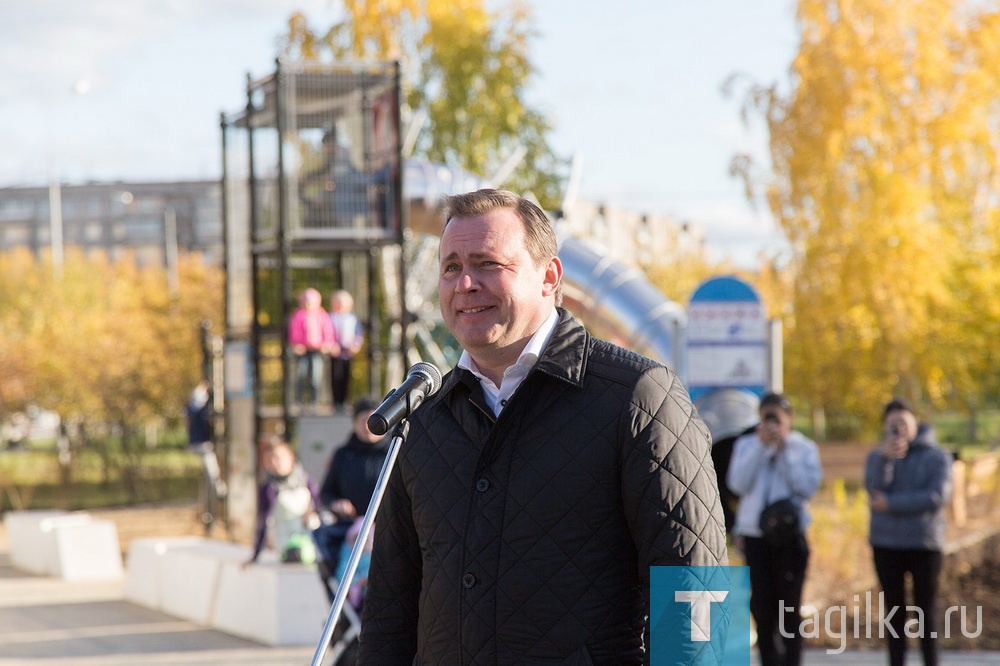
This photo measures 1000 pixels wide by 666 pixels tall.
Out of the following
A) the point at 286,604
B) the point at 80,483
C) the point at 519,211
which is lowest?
the point at 80,483

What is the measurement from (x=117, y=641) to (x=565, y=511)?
34.2 feet

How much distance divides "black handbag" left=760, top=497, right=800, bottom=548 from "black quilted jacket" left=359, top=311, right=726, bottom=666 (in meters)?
5.42

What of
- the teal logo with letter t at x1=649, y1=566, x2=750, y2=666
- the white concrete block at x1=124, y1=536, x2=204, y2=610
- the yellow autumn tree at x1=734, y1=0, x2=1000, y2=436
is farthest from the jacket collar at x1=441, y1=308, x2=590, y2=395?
the yellow autumn tree at x1=734, y1=0, x2=1000, y2=436

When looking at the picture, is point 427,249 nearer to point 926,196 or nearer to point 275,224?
point 275,224

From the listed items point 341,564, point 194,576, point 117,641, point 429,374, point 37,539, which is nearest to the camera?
point 429,374

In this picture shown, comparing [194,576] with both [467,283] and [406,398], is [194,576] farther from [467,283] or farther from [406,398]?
[467,283]

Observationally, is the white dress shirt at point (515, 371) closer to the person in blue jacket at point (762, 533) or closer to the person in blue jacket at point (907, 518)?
the person in blue jacket at point (762, 533)

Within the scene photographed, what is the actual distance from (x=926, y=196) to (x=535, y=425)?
19.7 meters

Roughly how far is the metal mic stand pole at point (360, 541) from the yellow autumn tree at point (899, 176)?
1842cm

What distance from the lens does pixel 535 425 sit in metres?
2.98

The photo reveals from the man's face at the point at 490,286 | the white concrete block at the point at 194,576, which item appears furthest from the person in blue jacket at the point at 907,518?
the white concrete block at the point at 194,576

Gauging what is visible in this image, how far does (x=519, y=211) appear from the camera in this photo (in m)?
3.09

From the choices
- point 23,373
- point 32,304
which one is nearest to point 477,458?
point 23,373

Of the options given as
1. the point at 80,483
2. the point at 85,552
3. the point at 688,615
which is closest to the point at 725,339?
the point at 688,615
